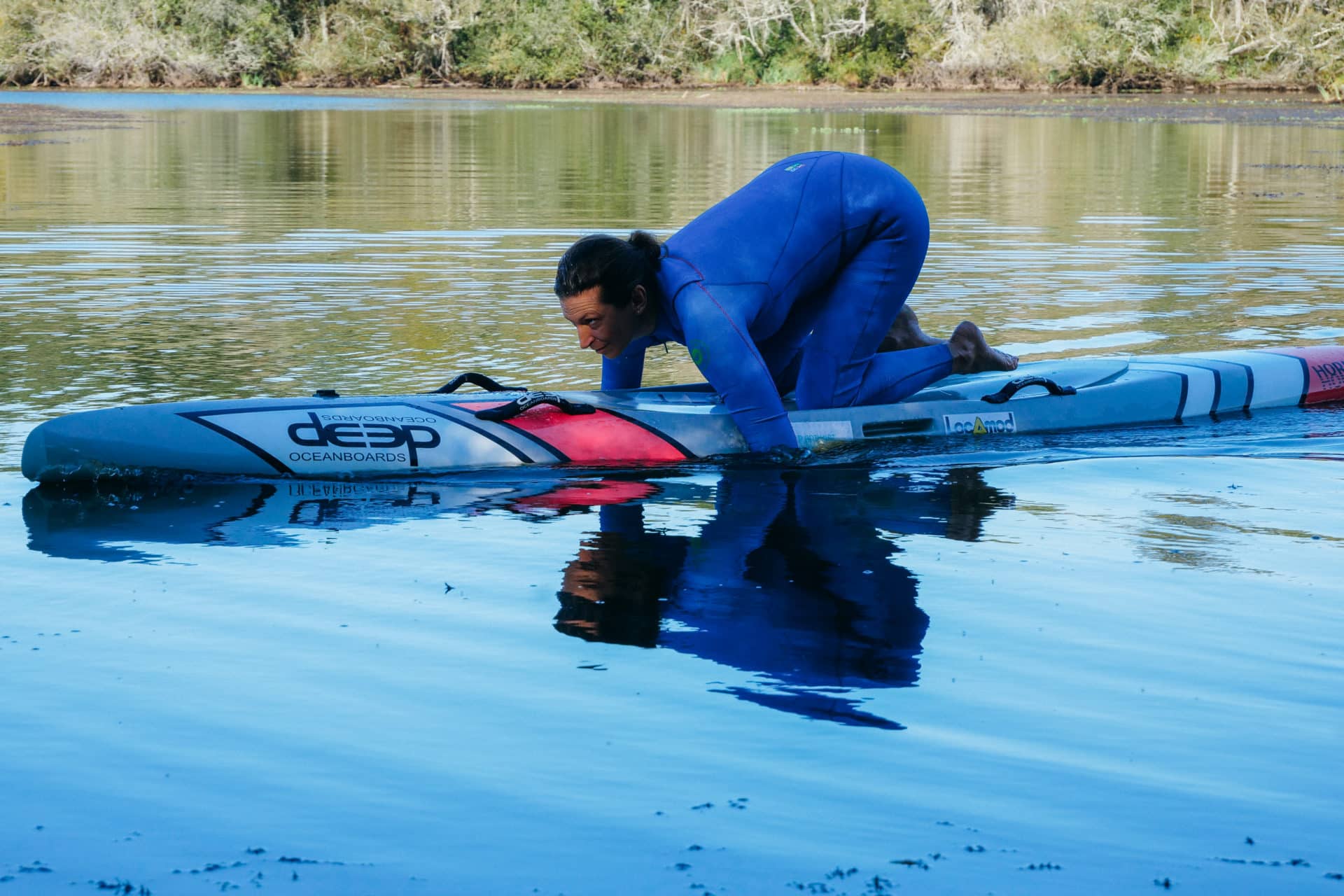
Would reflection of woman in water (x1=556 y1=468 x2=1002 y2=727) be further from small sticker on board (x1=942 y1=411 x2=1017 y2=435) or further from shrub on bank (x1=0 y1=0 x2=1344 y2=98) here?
shrub on bank (x1=0 y1=0 x2=1344 y2=98)

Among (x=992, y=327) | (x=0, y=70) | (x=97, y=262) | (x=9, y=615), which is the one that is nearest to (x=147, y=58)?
(x=0, y=70)

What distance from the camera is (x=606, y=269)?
5.47 m

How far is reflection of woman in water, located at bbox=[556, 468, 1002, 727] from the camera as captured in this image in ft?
12.9

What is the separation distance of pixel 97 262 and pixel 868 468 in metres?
7.80

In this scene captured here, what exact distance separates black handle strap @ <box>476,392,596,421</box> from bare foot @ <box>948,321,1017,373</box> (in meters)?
1.63

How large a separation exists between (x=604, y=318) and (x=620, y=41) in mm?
47163

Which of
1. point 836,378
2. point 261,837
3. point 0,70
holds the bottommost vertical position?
point 261,837

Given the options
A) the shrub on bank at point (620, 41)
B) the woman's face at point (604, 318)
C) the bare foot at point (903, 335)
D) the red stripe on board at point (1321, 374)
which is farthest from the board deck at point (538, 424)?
the shrub on bank at point (620, 41)

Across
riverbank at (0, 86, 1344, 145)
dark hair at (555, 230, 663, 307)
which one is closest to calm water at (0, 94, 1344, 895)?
dark hair at (555, 230, 663, 307)

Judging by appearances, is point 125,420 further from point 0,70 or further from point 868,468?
point 0,70

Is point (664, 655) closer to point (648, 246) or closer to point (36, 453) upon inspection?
point (648, 246)

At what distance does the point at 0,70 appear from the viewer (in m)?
48.2

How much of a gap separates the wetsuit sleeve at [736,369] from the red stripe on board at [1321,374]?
2.88 metres

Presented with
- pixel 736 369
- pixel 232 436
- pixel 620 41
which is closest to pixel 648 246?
pixel 736 369
